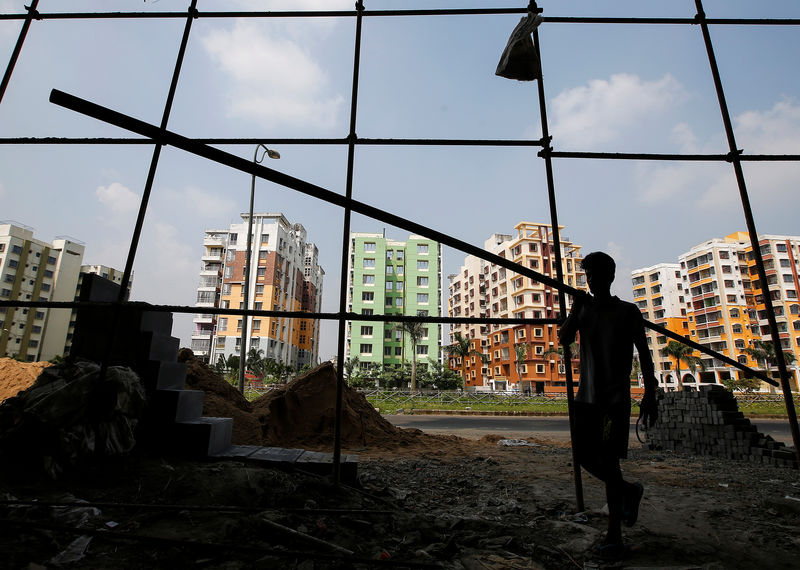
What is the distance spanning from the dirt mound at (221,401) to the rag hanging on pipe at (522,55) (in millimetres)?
5930

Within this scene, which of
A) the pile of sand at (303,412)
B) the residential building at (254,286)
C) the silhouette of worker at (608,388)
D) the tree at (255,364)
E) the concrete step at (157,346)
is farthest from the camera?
the residential building at (254,286)

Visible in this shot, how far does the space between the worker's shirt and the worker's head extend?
0.09 meters

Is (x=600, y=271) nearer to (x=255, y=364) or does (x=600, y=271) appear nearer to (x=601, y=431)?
(x=601, y=431)

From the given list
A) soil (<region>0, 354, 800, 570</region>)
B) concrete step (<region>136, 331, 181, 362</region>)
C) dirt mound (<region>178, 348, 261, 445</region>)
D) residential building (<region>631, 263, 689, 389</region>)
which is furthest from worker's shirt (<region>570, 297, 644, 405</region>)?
residential building (<region>631, 263, 689, 389</region>)

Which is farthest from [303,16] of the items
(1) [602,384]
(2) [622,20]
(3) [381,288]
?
(3) [381,288]

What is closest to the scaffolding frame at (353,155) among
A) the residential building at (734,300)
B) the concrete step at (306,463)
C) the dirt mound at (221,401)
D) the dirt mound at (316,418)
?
the concrete step at (306,463)

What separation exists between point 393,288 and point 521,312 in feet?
61.7

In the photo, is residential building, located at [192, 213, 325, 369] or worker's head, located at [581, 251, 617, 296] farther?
residential building, located at [192, 213, 325, 369]

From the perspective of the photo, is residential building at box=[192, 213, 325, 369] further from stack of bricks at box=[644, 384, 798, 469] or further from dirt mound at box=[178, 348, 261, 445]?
stack of bricks at box=[644, 384, 798, 469]

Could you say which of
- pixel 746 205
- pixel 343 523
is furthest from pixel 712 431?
pixel 343 523

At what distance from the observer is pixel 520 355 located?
4969cm

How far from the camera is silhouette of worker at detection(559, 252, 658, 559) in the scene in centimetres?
239

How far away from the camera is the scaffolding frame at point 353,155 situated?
2.46 m

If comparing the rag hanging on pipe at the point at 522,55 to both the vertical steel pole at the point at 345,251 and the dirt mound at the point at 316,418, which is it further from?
the dirt mound at the point at 316,418
